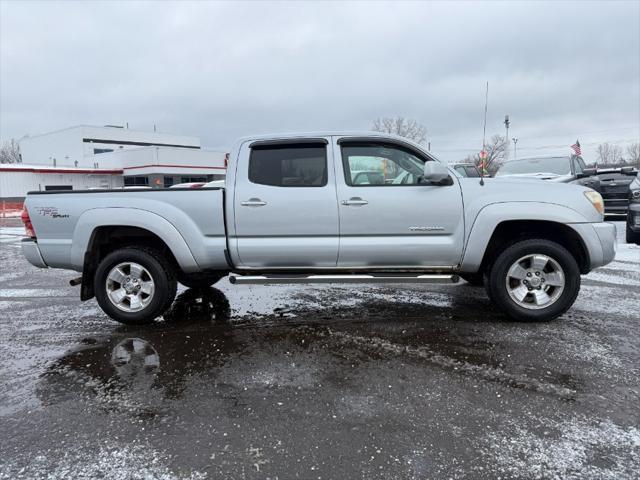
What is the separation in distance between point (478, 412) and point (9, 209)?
30.2 m

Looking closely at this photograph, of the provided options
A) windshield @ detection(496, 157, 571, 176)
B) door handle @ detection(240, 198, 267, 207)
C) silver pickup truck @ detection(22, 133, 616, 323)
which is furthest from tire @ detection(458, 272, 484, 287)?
windshield @ detection(496, 157, 571, 176)

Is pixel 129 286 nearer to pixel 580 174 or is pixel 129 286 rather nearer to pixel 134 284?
pixel 134 284

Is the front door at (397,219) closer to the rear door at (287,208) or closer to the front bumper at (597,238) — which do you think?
the rear door at (287,208)

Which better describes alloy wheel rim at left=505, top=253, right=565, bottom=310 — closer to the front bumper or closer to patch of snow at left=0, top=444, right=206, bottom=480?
the front bumper

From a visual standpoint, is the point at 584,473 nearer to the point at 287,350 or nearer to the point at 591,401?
the point at 591,401

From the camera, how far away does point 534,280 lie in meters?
4.57

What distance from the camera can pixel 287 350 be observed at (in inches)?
161

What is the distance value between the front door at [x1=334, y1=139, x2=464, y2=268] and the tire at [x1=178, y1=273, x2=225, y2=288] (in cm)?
163

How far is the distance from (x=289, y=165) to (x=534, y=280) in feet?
9.39

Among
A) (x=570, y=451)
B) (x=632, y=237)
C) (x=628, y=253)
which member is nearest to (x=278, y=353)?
(x=570, y=451)

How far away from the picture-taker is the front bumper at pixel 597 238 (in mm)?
4398

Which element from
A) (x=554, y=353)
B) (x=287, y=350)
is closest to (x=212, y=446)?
(x=287, y=350)

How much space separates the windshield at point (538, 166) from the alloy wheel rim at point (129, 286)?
941 cm

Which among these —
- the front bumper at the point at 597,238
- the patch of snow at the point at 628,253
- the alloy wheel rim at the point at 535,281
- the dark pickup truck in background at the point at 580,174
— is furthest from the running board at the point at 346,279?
the dark pickup truck in background at the point at 580,174
